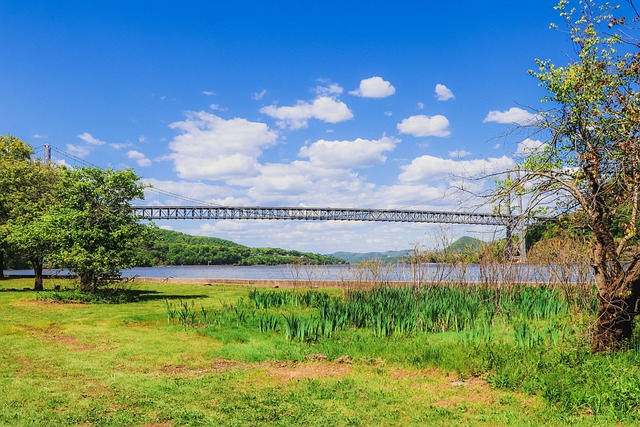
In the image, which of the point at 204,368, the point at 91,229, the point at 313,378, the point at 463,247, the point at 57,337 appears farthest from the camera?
the point at 463,247

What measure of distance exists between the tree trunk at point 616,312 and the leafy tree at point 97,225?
16.6 m

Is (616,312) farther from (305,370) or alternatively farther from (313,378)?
(305,370)

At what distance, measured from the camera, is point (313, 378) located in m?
8.61

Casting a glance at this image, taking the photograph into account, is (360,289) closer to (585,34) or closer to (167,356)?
(167,356)

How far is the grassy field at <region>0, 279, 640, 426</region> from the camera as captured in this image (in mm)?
6727

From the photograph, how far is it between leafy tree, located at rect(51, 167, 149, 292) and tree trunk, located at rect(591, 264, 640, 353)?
16579 millimetres

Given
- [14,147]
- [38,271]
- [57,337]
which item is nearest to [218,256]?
[14,147]

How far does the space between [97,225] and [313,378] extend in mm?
14854

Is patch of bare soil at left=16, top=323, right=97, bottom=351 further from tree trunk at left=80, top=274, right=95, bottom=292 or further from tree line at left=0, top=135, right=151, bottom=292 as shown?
tree trunk at left=80, top=274, right=95, bottom=292

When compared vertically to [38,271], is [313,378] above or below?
below

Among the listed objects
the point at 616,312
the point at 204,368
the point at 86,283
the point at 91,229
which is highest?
the point at 91,229

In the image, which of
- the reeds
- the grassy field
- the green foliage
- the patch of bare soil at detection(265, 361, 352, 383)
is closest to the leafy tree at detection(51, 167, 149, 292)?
the grassy field

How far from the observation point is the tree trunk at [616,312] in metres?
8.45

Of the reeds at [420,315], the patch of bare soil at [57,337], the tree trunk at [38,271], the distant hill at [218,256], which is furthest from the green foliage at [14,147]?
the distant hill at [218,256]
